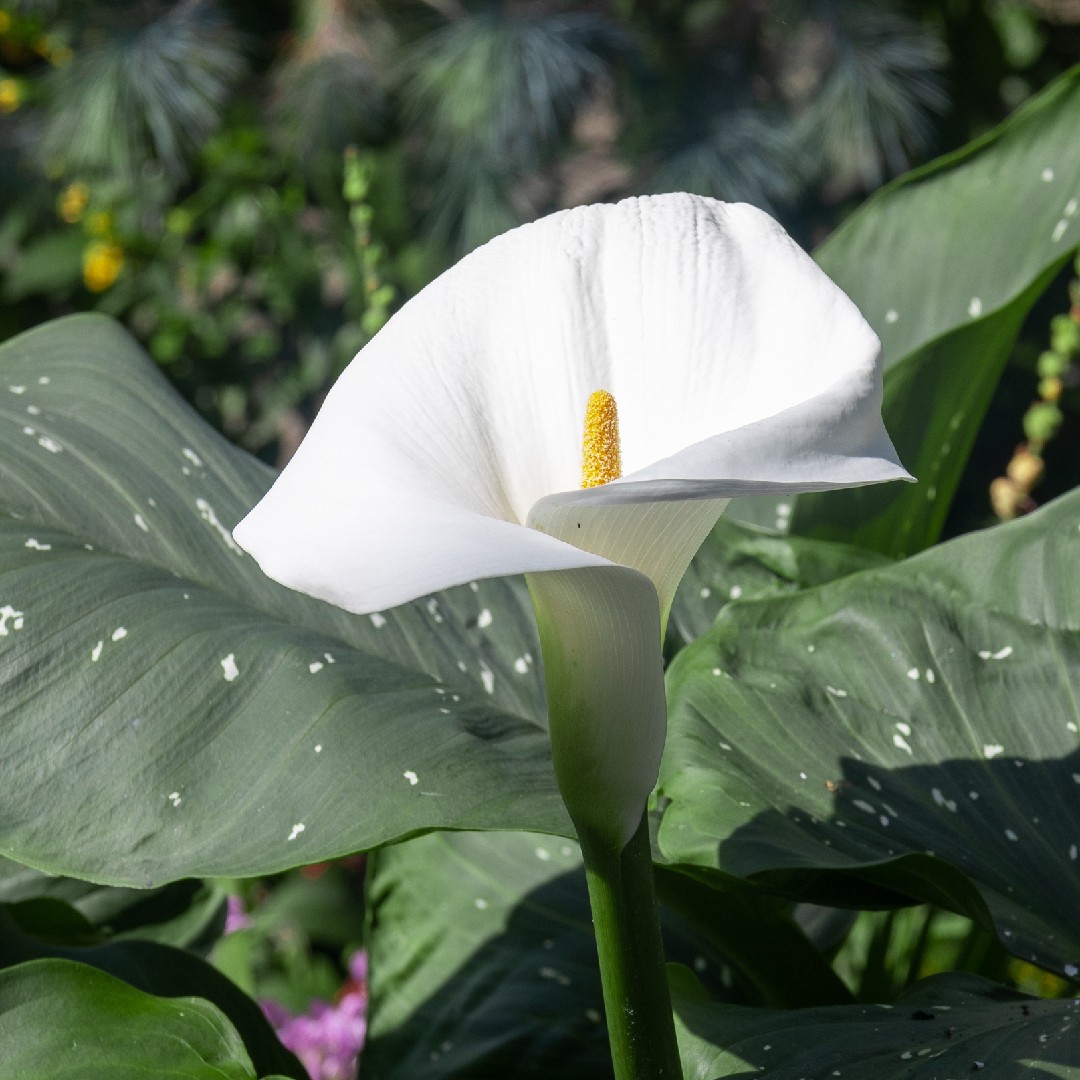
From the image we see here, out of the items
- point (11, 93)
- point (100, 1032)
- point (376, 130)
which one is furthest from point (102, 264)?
point (100, 1032)

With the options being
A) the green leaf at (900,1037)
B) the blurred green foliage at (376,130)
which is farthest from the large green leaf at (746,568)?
the blurred green foliage at (376,130)

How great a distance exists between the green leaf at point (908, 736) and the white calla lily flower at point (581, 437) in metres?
0.14

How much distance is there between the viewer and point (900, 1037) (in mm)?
455

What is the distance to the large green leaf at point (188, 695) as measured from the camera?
43cm

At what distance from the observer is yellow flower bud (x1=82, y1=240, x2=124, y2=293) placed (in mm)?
1603

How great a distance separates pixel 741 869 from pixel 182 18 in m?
1.30

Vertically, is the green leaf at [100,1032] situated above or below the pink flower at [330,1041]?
above

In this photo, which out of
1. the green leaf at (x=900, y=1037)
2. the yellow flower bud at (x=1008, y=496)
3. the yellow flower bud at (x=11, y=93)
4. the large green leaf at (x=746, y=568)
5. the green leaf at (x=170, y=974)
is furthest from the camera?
the yellow flower bud at (x=11, y=93)

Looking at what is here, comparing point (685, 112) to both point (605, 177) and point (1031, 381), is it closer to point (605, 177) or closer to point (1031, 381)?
point (605, 177)

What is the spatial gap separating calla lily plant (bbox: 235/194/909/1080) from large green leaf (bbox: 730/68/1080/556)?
332mm

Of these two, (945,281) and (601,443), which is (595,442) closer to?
(601,443)

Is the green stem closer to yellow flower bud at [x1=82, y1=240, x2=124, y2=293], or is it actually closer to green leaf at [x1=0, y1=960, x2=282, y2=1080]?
green leaf at [x1=0, y1=960, x2=282, y2=1080]

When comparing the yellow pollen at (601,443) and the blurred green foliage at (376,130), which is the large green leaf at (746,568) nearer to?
the yellow pollen at (601,443)

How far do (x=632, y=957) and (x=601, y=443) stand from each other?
165mm
